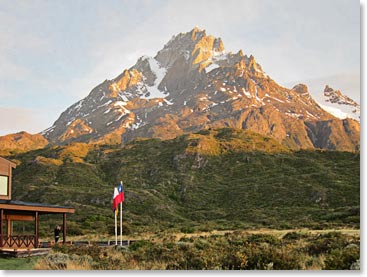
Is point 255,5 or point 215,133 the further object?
point 215,133

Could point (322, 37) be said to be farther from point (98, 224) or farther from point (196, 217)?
point (196, 217)

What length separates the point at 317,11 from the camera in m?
22.1

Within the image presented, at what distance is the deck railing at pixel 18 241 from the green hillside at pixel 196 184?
19822 millimetres

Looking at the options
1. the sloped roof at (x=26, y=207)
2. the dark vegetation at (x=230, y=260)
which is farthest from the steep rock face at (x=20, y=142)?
the dark vegetation at (x=230, y=260)

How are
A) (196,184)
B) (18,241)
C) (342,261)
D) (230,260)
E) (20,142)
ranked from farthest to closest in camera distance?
(20,142)
(196,184)
(18,241)
(230,260)
(342,261)

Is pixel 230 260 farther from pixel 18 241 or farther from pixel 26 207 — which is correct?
pixel 18 241


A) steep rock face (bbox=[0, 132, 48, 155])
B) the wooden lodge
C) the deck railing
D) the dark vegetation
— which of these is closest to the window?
the wooden lodge

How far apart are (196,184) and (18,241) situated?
169ft

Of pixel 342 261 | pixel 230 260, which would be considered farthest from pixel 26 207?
pixel 342 261

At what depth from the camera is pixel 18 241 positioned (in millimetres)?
25766

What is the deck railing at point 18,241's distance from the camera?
2542 cm

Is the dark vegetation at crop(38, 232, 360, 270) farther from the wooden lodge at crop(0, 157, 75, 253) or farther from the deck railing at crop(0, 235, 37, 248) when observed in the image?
the deck railing at crop(0, 235, 37, 248)

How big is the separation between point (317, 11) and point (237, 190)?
4768 cm

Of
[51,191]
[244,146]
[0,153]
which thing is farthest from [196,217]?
[0,153]
